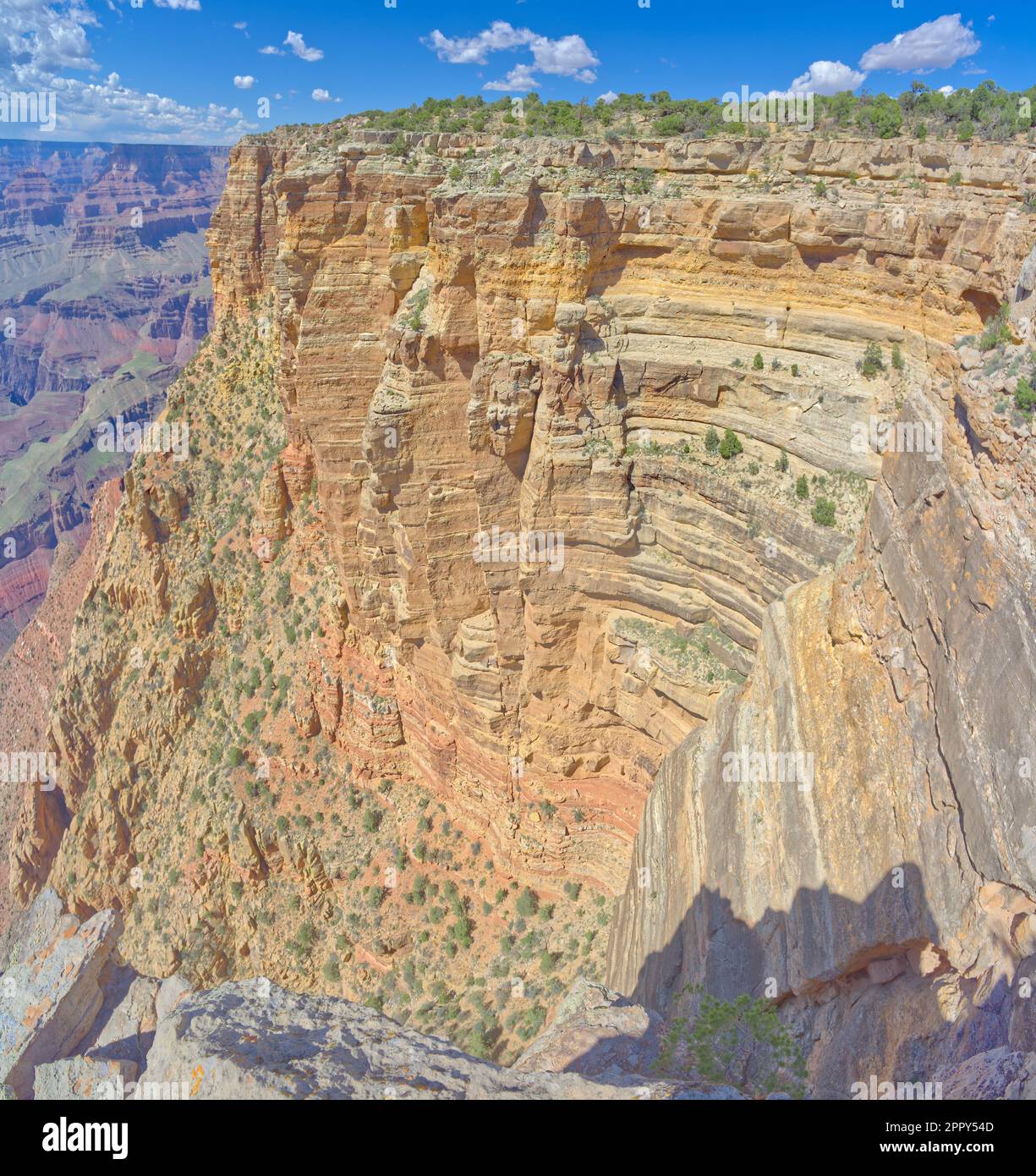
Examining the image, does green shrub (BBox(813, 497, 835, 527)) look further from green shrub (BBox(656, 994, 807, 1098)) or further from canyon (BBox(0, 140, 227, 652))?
canyon (BBox(0, 140, 227, 652))

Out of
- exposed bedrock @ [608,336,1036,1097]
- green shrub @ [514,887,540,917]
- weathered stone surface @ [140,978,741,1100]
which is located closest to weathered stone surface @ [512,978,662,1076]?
weathered stone surface @ [140,978,741,1100]

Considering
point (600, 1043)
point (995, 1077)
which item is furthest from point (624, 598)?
point (995, 1077)

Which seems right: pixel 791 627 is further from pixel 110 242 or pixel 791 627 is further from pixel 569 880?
pixel 110 242

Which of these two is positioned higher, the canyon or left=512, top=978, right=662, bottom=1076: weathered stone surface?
the canyon

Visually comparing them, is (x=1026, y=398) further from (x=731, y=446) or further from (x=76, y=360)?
(x=76, y=360)

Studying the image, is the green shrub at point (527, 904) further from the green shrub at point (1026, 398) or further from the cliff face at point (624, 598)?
the green shrub at point (1026, 398)

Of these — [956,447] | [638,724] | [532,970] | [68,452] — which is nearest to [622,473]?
[638,724]

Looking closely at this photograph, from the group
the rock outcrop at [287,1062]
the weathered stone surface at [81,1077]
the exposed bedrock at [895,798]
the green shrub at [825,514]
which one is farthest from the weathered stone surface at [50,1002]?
the green shrub at [825,514]

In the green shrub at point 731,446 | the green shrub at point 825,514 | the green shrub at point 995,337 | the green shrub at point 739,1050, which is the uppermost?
the green shrub at point 731,446

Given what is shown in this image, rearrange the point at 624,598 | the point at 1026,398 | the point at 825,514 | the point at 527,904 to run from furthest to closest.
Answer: the point at 527,904, the point at 624,598, the point at 825,514, the point at 1026,398
